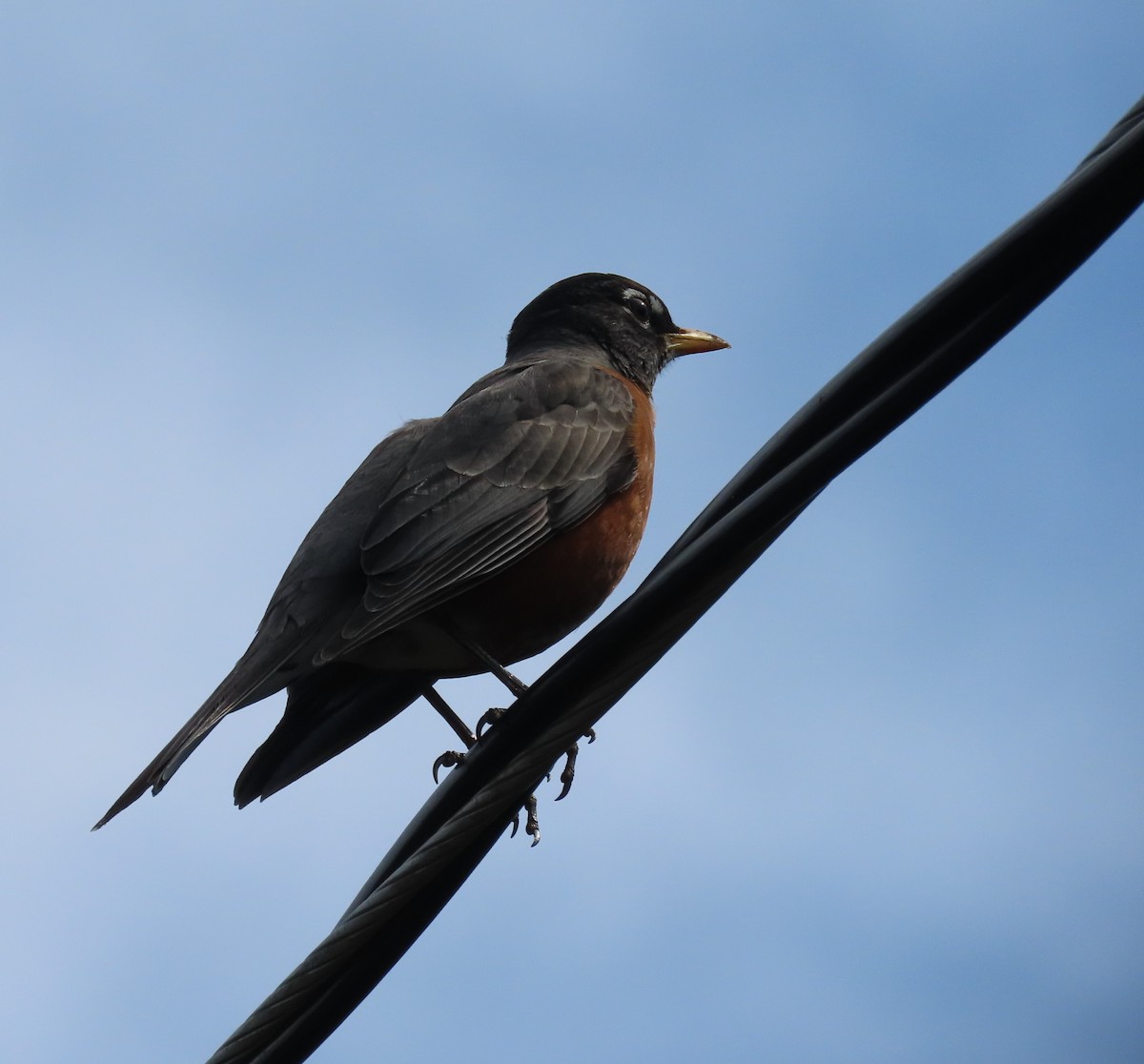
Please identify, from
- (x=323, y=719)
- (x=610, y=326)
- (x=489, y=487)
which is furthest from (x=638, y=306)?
(x=323, y=719)

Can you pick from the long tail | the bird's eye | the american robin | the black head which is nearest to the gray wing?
the american robin

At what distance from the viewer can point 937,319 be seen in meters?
2.17

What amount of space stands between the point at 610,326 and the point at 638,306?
0.21 metres

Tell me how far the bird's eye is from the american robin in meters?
1.52

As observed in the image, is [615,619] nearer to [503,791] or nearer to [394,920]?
[503,791]

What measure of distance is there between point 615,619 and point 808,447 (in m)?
0.47

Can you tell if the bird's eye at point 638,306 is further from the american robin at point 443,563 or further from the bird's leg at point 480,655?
the bird's leg at point 480,655

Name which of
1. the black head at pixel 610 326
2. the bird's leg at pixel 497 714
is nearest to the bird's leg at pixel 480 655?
the bird's leg at pixel 497 714

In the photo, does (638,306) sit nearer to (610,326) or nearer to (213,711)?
(610,326)

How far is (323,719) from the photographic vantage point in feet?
15.3

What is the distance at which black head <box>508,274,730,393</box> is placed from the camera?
268 inches

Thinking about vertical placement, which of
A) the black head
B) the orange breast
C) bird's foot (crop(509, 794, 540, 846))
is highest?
the black head

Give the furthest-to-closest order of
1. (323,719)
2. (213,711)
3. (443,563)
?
(323,719) < (443,563) < (213,711)

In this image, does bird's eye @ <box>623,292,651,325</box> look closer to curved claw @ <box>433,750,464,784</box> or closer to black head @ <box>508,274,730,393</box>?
black head @ <box>508,274,730,393</box>
